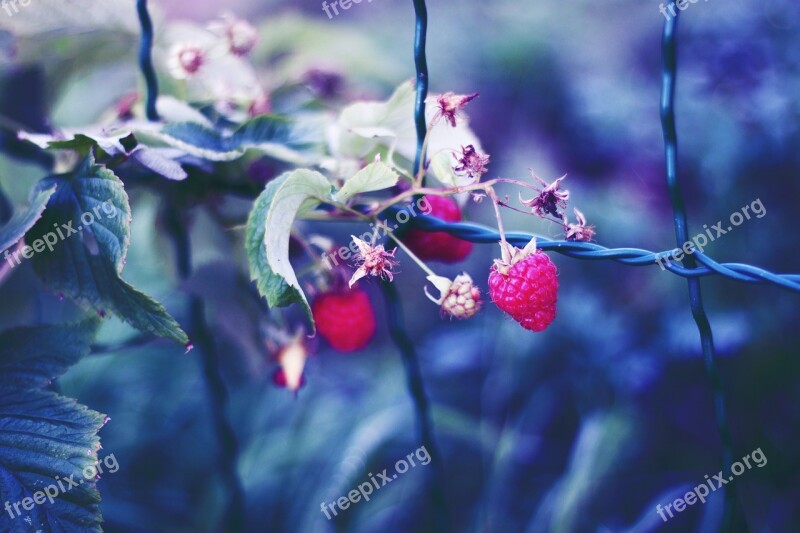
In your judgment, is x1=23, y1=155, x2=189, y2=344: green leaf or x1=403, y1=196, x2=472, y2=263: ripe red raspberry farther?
x1=403, y1=196, x2=472, y2=263: ripe red raspberry

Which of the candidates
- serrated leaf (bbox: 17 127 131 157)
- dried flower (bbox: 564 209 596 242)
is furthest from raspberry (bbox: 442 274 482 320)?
serrated leaf (bbox: 17 127 131 157)

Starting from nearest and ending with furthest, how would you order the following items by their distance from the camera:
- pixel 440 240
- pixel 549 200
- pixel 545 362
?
pixel 549 200
pixel 440 240
pixel 545 362

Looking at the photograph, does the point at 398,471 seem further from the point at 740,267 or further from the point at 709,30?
the point at 709,30

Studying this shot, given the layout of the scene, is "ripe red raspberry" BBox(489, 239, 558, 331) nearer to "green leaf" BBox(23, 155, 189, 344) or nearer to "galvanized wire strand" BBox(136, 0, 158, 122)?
"green leaf" BBox(23, 155, 189, 344)

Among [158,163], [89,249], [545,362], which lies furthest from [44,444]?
[545,362]

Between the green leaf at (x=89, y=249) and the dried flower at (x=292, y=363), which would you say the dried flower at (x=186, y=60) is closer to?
the green leaf at (x=89, y=249)

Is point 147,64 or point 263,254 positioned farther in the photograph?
point 147,64

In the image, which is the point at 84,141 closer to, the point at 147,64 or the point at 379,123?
the point at 147,64
